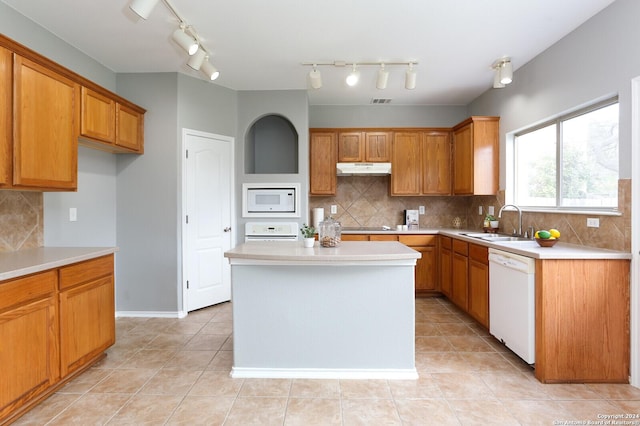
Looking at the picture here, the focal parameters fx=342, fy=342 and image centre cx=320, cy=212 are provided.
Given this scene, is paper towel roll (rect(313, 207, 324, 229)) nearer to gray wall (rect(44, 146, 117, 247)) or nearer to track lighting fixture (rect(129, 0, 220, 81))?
track lighting fixture (rect(129, 0, 220, 81))

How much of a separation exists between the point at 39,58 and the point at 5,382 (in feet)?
6.60

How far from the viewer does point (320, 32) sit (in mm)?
2883

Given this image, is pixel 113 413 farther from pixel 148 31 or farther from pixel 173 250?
pixel 148 31

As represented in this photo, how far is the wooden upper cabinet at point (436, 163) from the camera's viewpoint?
15.6 feet

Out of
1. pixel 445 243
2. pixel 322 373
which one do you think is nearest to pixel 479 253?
pixel 445 243

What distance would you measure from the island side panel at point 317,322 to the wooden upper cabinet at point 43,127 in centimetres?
147

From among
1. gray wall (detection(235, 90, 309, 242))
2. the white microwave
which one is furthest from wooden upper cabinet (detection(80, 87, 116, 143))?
the white microwave

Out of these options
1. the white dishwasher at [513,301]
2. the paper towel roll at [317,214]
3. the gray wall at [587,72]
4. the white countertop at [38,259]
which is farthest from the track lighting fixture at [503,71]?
the white countertop at [38,259]

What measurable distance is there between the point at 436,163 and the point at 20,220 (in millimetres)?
4545

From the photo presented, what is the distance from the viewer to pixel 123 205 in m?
3.76

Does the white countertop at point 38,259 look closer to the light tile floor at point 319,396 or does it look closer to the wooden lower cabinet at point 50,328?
the wooden lower cabinet at point 50,328

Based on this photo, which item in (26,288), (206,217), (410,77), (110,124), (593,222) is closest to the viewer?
(26,288)

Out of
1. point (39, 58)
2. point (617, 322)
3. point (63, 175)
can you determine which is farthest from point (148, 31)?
point (617, 322)

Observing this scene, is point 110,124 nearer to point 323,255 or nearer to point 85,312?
point 85,312
